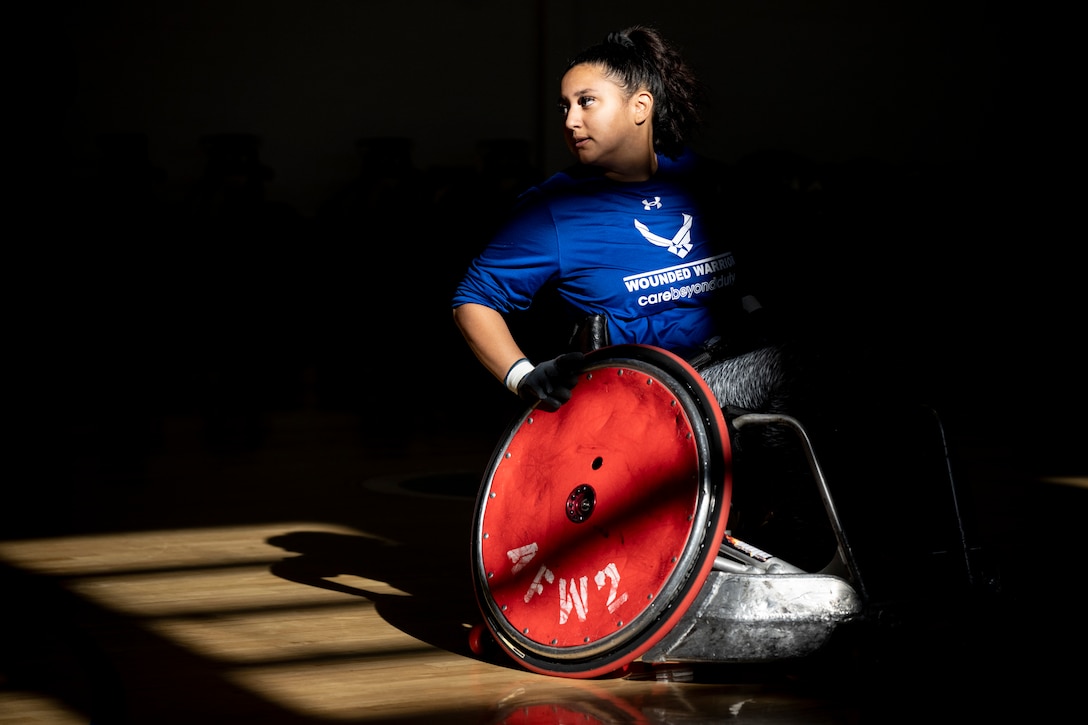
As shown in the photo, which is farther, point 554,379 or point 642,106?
point 642,106

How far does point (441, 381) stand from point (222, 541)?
9.26 feet

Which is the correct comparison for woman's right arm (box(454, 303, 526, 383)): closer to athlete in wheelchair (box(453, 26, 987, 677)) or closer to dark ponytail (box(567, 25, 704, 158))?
athlete in wheelchair (box(453, 26, 987, 677))

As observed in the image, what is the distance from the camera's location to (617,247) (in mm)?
2131

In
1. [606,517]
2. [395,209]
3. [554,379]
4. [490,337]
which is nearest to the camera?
[606,517]

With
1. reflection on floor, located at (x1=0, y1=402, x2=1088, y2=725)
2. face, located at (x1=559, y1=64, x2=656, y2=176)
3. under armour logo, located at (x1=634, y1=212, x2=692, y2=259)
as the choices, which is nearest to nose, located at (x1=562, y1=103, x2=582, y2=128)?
face, located at (x1=559, y1=64, x2=656, y2=176)

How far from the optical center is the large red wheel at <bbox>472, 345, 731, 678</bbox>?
69.8 inches

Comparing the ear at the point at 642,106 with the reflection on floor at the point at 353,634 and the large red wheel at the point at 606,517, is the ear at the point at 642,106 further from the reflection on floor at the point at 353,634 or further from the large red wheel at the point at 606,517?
the reflection on floor at the point at 353,634

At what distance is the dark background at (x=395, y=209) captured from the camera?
5.85 m

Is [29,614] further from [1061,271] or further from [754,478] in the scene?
[1061,271]

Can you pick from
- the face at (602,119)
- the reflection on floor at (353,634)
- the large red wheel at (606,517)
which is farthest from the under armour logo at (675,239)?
the reflection on floor at (353,634)

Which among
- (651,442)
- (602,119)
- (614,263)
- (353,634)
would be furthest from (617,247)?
(353,634)

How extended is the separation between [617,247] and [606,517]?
0.50 m

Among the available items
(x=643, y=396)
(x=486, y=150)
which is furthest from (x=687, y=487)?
(x=486, y=150)

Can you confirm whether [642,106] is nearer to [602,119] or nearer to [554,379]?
[602,119]
